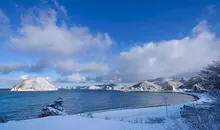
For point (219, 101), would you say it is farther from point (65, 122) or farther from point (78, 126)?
point (65, 122)

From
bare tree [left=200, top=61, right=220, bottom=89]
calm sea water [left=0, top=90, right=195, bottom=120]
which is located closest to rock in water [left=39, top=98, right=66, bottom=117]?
calm sea water [left=0, top=90, right=195, bottom=120]

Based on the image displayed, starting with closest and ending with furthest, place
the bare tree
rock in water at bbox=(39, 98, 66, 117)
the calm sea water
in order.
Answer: the bare tree < rock in water at bbox=(39, 98, 66, 117) < the calm sea water

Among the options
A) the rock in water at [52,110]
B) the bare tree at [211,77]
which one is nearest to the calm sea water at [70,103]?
the rock in water at [52,110]

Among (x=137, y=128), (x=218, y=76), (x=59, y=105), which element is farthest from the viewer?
(x=59, y=105)

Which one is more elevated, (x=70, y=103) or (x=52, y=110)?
(x=52, y=110)

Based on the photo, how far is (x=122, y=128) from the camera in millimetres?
9977

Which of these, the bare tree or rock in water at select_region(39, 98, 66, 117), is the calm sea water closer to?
rock in water at select_region(39, 98, 66, 117)

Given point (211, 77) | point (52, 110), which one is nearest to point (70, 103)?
point (52, 110)

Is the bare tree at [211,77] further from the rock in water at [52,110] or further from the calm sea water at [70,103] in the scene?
the calm sea water at [70,103]

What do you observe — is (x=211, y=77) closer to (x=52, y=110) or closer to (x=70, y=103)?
(x=52, y=110)

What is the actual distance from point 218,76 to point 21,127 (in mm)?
10887

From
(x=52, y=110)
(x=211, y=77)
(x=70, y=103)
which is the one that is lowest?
(x=70, y=103)

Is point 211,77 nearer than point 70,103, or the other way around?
point 211,77

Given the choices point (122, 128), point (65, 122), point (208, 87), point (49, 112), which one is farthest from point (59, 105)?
point (208, 87)
